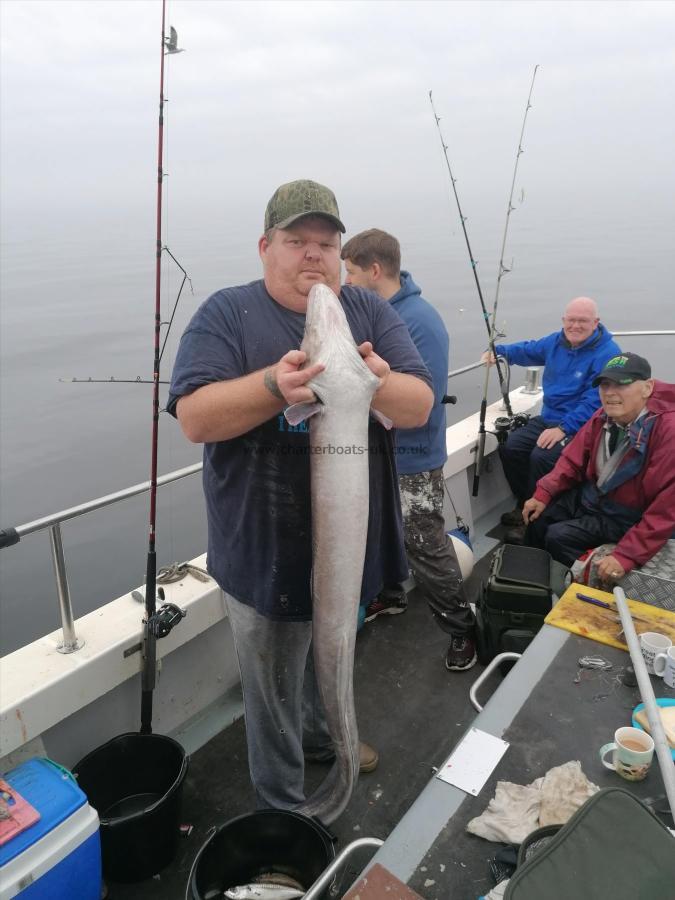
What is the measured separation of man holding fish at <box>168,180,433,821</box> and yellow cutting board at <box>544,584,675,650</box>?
0.86 meters

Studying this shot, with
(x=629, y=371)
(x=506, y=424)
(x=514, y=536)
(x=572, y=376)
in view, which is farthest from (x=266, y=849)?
(x=572, y=376)

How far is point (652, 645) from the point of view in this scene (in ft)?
7.89

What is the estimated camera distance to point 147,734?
2750 millimetres

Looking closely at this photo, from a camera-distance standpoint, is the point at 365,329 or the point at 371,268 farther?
the point at 371,268

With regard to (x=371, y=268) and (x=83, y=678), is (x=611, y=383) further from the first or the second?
(x=83, y=678)

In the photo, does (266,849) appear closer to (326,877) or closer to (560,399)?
(326,877)

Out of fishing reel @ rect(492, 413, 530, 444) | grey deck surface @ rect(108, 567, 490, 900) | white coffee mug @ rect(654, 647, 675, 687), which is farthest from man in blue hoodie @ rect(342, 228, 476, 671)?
fishing reel @ rect(492, 413, 530, 444)

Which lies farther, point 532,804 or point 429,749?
point 429,749

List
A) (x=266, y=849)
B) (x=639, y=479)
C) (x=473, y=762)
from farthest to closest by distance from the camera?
(x=639, y=479), (x=266, y=849), (x=473, y=762)

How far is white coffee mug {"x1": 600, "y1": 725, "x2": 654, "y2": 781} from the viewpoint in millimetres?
1894

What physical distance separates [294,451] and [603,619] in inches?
65.0

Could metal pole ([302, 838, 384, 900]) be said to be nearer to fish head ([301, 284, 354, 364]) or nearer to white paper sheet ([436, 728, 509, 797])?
white paper sheet ([436, 728, 509, 797])

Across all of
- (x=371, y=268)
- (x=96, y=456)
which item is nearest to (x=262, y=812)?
(x=371, y=268)

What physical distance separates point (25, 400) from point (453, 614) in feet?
33.5
